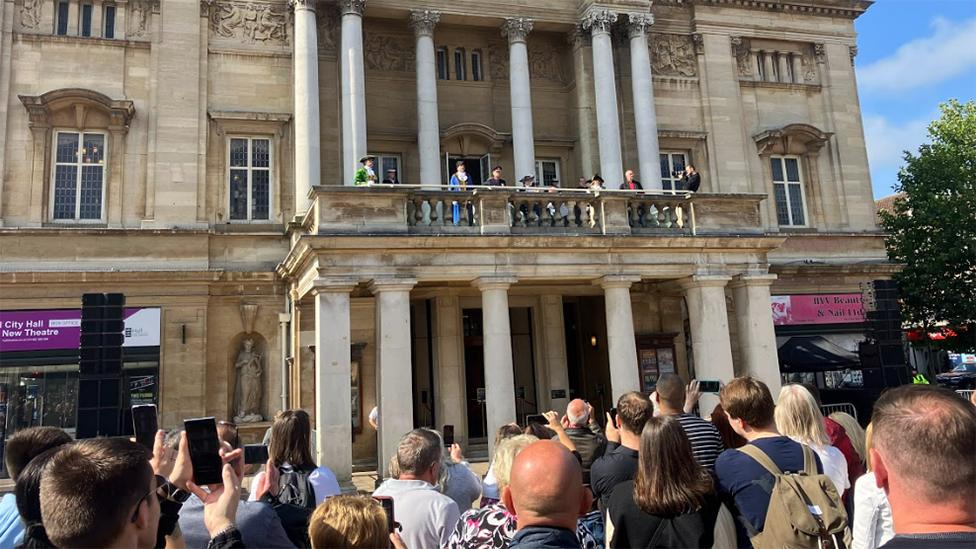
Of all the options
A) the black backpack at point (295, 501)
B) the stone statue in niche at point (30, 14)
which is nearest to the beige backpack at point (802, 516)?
the black backpack at point (295, 501)

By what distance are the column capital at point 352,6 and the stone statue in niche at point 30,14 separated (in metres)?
8.21

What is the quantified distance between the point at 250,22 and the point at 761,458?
20015 mm

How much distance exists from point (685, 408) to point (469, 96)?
17.1 m

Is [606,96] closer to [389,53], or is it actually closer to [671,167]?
[671,167]

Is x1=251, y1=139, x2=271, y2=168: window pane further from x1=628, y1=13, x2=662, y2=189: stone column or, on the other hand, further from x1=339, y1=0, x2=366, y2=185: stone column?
x1=628, y1=13, x2=662, y2=189: stone column

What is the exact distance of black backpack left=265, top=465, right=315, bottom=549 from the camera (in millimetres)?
4562

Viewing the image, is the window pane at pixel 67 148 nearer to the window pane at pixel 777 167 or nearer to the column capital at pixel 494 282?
the column capital at pixel 494 282

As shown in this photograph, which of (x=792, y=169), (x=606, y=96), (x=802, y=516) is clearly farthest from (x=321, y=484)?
(x=792, y=169)

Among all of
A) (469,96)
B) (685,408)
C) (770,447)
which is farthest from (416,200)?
(770,447)

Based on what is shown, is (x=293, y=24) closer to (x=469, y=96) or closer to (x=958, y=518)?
(x=469, y=96)

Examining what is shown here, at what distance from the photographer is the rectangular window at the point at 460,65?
72.2 ft

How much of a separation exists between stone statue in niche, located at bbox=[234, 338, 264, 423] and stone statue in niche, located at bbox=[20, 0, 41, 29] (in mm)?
10433

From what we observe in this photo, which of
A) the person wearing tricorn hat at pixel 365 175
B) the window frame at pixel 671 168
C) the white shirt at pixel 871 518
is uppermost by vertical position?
the window frame at pixel 671 168

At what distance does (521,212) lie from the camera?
51.1 feet
